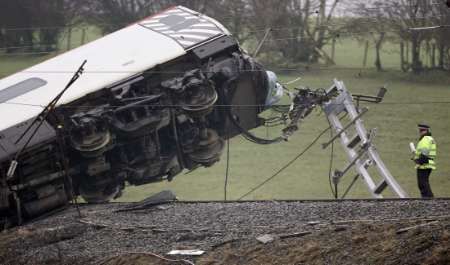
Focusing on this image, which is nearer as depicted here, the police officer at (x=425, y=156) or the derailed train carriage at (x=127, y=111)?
the derailed train carriage at (x=127, y=111)

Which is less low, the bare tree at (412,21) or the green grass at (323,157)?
the bare tree at (412,21)

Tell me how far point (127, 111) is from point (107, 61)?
5.21 feet

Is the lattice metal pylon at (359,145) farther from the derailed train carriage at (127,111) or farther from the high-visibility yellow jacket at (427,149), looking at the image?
the derailed train carriage at (127,111)

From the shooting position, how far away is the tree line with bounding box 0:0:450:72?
25.0 metres

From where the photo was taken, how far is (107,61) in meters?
18.2

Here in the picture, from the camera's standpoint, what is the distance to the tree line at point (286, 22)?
24953mm

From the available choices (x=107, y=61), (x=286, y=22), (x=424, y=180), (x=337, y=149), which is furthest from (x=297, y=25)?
(x=424, y=180)

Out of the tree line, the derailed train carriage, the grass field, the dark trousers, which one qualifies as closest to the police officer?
the dark trousers

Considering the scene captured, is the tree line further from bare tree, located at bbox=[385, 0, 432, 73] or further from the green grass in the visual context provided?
the green grass

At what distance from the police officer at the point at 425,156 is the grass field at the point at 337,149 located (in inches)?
245

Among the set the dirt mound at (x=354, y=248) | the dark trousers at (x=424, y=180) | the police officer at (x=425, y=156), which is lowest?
the dark trousers at (x=424, y=180)

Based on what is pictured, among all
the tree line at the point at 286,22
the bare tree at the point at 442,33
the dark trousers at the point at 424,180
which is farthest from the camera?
the tree line at the point at 286,22

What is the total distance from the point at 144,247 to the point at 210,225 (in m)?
1.26

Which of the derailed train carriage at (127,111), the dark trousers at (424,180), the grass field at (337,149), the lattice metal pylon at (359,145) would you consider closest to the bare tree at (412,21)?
the grass field at (337,149)
